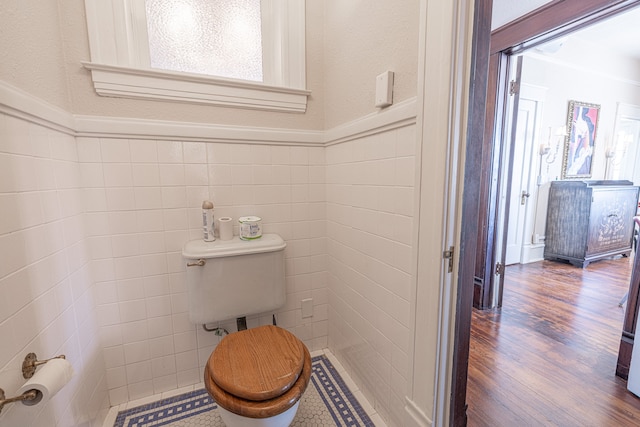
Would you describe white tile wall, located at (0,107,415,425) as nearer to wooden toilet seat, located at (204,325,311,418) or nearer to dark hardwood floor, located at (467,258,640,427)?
wooden toilet seat, located at (204,325,311,418)

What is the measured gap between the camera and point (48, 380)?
0.71m

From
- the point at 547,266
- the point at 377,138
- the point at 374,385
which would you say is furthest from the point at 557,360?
the point at 547,266

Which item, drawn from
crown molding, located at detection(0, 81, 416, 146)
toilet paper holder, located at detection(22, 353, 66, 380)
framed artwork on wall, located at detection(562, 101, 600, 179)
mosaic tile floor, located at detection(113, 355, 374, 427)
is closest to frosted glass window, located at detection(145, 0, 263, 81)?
crown molding, located at detection(0, 81, 416, 146)

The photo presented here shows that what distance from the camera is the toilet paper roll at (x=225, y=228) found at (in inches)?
53.4

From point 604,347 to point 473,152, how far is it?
182 centimetres

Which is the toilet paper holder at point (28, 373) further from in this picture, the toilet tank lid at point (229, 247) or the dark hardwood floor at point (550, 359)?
the dark hardwood floor at point (550, 359)

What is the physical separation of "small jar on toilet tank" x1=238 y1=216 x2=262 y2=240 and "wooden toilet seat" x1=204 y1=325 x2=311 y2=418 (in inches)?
17.2

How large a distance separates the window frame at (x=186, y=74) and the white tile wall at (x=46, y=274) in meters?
0.33

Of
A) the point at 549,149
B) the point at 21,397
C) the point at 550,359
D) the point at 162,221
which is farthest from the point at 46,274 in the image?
the point at 549,149

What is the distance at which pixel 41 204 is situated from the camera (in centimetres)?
89

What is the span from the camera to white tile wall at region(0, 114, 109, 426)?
0.72m

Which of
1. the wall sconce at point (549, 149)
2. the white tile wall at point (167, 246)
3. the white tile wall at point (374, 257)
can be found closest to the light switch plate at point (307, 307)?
the white tile wall at point (167, 246)

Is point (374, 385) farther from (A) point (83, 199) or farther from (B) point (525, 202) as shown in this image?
(B) point (525, 202)

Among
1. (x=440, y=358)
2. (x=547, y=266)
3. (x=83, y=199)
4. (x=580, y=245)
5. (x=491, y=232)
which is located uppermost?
(x=83, y=199)
